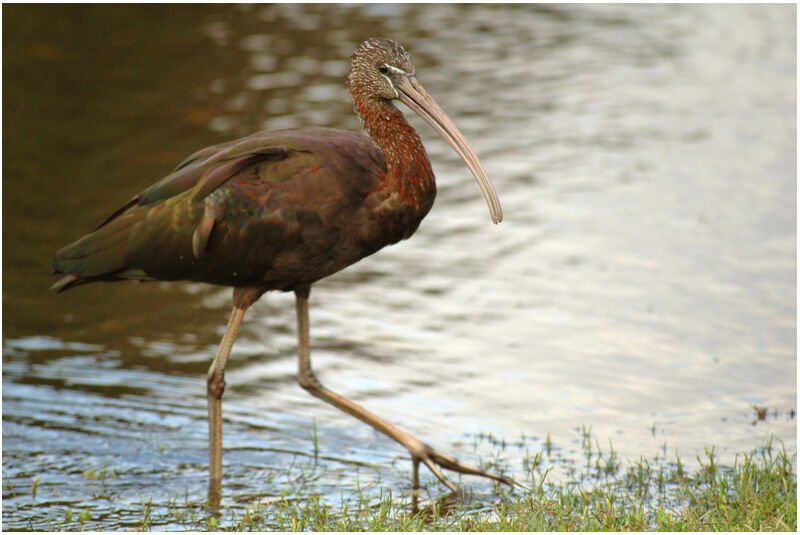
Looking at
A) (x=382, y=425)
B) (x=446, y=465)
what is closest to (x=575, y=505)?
(x=446, y=465)

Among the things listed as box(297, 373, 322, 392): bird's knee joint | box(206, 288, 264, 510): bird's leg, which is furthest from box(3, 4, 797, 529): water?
box(297, 373, 322, 392): bird's knee joint

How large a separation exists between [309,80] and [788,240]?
5.96m

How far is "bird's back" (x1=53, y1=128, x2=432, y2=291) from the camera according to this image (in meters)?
5.97

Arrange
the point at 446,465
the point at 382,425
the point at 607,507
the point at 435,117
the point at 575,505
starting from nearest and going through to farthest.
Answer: the point at 607,507, the point at 575,505, the point at 435,117, the point at 446,465, the point at 382,425

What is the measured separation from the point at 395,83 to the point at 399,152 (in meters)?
0.33

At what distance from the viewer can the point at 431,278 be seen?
31.3 ft

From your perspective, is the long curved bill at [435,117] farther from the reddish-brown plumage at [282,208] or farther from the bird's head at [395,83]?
→ the reddish-brown plumage at [282,208]

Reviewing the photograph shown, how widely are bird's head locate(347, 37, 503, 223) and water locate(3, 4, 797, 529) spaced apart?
6.04 feet

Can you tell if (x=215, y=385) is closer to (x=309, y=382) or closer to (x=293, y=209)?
(x=309, y=382)

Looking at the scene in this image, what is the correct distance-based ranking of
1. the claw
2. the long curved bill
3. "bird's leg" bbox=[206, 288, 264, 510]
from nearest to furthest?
the long curved bill, the claw, "bird's leg" bbox=[206, 288, 264, 510]

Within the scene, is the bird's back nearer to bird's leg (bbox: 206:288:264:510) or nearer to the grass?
bird's leg (bbox: 206:288:264:510)

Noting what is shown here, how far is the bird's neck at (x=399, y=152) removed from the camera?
19.5ft

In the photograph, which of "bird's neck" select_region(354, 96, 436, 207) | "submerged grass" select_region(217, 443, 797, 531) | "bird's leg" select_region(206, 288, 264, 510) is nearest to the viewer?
"submerged grass" select_region(217, 443, 797, 531)

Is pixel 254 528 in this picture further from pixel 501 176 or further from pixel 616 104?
pixel 616 104
